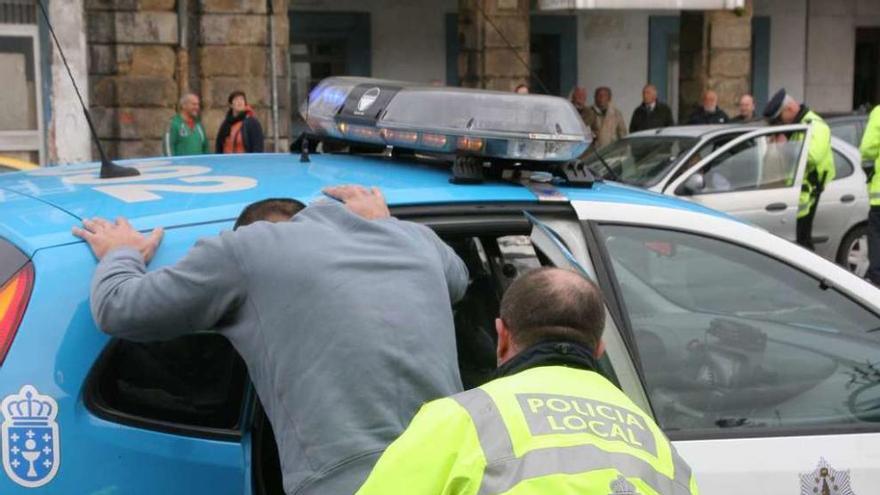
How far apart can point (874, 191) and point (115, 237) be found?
7.60m

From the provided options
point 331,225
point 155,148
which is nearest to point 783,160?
point 155,148

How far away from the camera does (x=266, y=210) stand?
105 inches

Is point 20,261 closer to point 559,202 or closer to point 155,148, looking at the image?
point 559,202

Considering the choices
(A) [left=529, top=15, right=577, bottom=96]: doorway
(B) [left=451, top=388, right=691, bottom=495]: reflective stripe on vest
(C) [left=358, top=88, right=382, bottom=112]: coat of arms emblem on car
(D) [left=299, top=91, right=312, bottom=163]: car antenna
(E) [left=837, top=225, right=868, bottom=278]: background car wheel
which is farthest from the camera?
(A) [left=529, top=15, right=577, bottom=96]: doorway

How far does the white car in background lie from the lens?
9656 mm

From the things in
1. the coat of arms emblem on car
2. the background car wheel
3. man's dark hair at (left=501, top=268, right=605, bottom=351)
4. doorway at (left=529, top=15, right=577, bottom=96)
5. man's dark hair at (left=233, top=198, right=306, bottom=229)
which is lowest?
the background car wheel

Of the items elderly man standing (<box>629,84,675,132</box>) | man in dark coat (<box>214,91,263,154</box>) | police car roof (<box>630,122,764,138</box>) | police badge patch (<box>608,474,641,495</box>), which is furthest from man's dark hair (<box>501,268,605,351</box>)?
elderly man standing (<box>629,84,675,132</box>)

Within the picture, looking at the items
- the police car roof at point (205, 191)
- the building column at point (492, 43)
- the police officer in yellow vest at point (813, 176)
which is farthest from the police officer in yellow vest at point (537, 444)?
the building column at point (492, 43)

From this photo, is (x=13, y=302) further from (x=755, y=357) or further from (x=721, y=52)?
(x=721, y=52)

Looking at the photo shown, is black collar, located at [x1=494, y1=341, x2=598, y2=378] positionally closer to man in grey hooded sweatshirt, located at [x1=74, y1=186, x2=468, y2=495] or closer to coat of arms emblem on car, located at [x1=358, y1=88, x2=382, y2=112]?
man in grey hooded sweatshirt, located at [x1=74, y1=186, x2=468, y2=495]

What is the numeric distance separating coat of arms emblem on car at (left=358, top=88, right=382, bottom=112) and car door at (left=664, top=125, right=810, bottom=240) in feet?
20.8

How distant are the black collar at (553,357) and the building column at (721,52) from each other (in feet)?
45.0

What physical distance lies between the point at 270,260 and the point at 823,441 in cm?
145

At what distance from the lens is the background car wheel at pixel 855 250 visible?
34.8 feet
